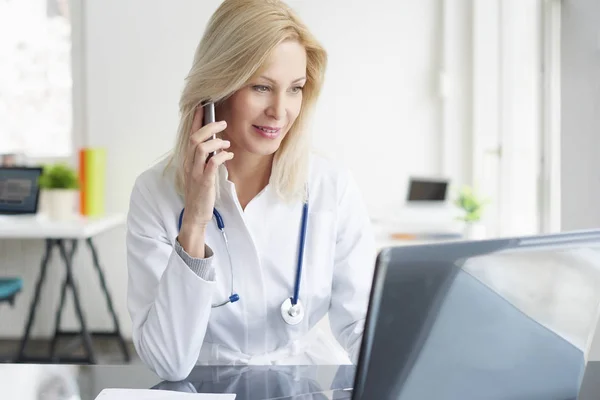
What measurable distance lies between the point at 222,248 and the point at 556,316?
36.2 inches

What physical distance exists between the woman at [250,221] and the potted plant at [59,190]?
100 inches

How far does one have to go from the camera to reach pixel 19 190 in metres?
4.20

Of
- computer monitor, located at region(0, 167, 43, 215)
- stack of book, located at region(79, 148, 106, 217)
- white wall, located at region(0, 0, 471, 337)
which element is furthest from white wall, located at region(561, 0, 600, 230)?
computer monitor, located at region(0, 167, 43, 215)

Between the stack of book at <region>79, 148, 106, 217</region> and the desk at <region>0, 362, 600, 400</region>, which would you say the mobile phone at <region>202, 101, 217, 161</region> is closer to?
the desk at <region>0, 362, 600, 400</region>

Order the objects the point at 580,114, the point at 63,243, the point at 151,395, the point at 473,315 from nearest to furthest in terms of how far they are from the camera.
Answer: the point at 473,315, the point at 151,395, the point at 580,114, the point at 63,243

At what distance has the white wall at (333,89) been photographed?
14.8 feet

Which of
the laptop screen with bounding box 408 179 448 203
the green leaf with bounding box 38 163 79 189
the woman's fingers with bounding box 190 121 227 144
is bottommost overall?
the laptop screen with bounding box 408 179 448 203

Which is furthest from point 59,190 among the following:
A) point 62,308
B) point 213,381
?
point 213,381

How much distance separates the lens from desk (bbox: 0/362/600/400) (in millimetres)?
1218

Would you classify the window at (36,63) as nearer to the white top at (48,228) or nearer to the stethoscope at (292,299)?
the white top at (48,228)

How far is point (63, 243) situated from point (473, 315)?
3.57 metres

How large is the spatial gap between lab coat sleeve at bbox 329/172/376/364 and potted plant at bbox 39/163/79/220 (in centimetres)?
266

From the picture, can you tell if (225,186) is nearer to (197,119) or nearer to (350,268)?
(197,119)

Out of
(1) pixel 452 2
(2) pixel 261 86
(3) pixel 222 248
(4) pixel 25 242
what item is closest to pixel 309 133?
(2) pixel 261 86
